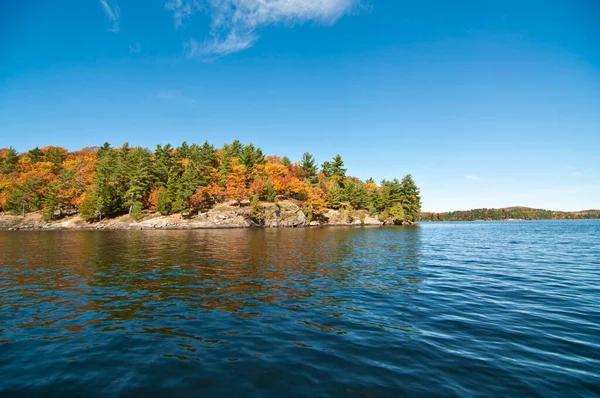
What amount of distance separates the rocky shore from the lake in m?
68.1

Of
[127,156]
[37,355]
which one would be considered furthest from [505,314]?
[127,156]

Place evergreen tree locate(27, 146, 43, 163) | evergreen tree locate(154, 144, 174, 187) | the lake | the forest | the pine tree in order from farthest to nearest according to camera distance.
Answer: evergreen tree locate(27, 146, 43, 163)
evergreen tree locate(154, 144, 174, 187)
the pine tree
the forest
the lake

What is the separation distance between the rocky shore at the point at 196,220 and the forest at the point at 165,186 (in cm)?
286

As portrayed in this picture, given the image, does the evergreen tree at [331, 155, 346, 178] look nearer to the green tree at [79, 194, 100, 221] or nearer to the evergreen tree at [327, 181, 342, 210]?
the evergreen tree at [327, 181, 342, 210]

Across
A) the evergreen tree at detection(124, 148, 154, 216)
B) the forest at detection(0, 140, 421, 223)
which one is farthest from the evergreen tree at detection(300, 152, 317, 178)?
the evergreen tree at detection(124, 148, 154, 216)

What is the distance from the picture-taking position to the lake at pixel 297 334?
6535 mm

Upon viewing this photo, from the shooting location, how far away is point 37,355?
25.8ft

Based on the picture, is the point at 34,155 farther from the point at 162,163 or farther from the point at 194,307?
the point at 194,307

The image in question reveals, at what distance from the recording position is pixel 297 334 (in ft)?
30.7

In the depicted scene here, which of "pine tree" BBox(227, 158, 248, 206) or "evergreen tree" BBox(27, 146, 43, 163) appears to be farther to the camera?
"evergreen tree" BBox(27, 146, 43, 163)

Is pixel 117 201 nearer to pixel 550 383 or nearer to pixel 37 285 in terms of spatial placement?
pixel 37 285

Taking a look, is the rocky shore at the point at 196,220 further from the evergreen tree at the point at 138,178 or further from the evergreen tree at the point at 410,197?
the evergreen tree at the point at 410,197

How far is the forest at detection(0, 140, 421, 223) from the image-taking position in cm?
8938

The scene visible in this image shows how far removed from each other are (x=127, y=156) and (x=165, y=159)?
45.5ft
